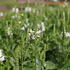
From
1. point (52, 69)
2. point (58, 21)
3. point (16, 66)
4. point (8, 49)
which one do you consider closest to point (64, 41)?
point (52, 69)

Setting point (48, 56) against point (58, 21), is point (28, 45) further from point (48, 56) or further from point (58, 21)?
point (58, 21)

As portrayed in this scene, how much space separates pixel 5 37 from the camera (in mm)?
3672

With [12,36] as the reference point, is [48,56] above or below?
below

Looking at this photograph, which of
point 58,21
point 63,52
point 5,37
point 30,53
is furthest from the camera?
point 58,21

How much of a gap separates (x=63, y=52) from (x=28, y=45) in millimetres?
486

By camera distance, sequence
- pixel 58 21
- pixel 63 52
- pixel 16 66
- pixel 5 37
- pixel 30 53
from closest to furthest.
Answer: pixel 16 66
pixel 30 53
pixel 63 52
pixel 5 37
pixel 58 21

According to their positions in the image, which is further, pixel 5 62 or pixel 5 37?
pixel 5 37

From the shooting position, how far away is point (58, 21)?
4.74 metres

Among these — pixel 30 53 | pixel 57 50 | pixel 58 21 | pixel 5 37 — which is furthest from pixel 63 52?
pixel 58 21

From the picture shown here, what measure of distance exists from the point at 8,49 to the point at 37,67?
1.43 ft

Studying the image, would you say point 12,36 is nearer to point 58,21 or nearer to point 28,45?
point 28,45

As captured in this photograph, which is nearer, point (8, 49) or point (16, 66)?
point (16, 66)

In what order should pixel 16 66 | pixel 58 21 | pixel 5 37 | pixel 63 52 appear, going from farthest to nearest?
1. pixel 58 21
2. pixel 5 37
3. pixel 63 52
4. pixel 16 66

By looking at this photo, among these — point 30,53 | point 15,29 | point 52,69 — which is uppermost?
point 15,29
